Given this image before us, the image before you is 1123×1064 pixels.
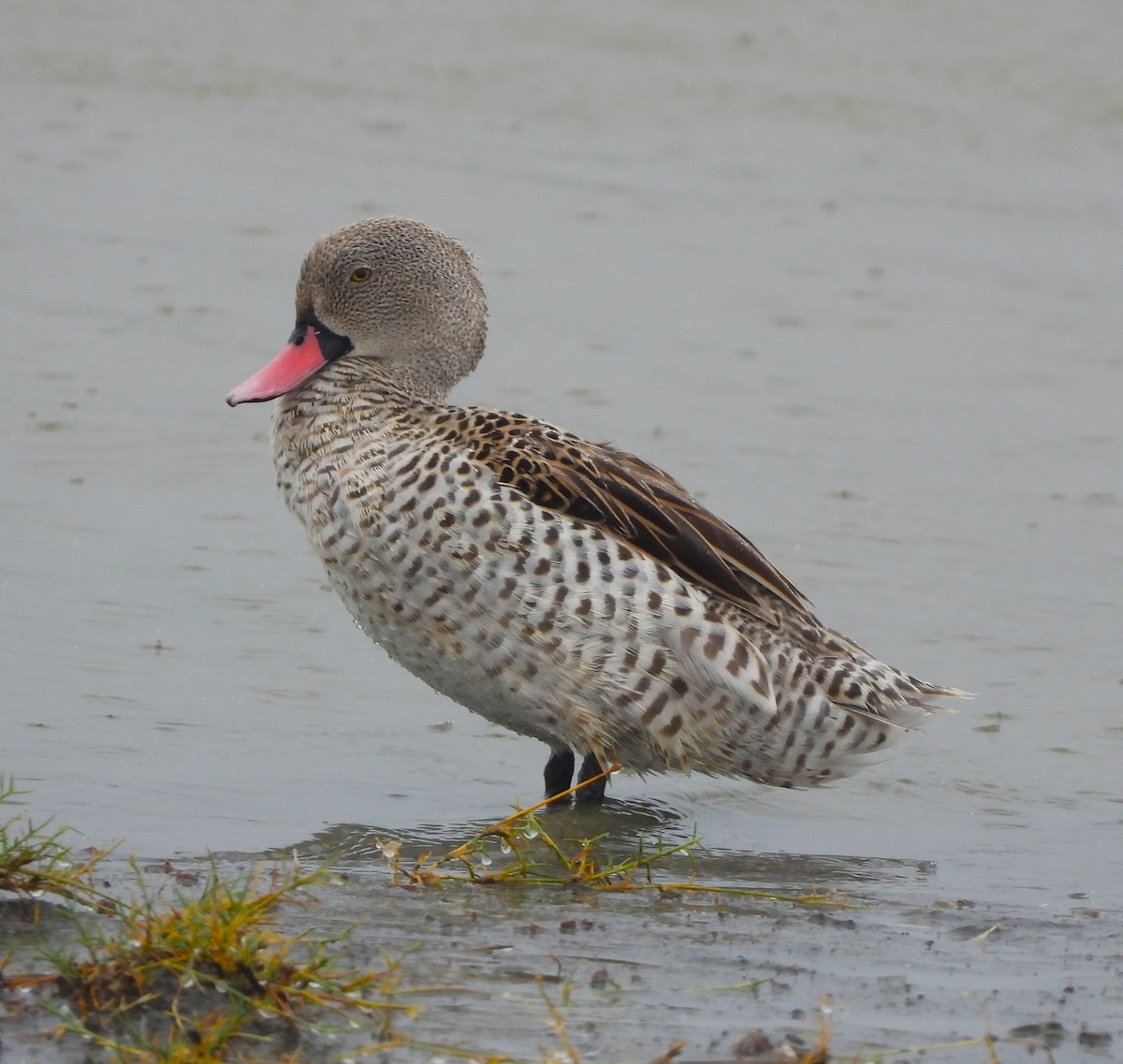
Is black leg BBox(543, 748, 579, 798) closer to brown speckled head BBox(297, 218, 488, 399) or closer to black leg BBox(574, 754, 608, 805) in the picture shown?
black leg BBox(574, 754, 608, 805)

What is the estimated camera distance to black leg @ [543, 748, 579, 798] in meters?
6.52

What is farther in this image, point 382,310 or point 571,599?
point 382,310

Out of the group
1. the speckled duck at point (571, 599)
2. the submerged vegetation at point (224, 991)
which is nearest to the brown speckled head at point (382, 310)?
the speckled duck at point (571, 599)

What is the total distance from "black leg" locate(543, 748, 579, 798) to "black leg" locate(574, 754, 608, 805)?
0.04 m

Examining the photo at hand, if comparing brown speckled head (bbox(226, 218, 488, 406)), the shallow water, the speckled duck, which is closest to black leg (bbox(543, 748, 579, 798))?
the speckled duck

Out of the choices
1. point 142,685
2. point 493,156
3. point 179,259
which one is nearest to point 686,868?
point 142,685

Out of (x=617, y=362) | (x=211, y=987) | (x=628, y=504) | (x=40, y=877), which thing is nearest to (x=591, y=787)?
(x=628, y=504)

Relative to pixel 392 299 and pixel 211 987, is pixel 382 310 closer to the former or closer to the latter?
pixel 392 299

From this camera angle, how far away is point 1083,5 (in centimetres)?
1811

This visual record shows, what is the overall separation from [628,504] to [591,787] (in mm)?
858

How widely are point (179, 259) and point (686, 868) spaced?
25.4 ft

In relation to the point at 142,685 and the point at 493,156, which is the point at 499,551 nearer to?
the point at 142,685

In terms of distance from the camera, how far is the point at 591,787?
6.48m

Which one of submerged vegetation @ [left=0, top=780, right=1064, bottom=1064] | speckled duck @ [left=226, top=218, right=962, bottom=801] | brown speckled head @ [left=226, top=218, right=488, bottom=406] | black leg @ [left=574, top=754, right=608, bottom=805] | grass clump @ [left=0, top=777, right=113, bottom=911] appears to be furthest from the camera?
brown speckled head @ [left=226, top=218, right=488, bottom=406]
